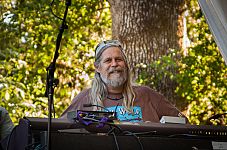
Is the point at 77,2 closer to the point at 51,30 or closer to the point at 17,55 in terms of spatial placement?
the point at 51,30

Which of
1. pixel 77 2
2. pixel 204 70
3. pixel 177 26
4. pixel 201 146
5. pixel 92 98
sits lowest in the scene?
pixel 201 146

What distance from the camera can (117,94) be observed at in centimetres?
392

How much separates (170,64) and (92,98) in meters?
2.29

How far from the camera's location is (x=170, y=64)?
590 cm

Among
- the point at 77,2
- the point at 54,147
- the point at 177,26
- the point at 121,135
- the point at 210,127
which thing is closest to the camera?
the point at 54,147

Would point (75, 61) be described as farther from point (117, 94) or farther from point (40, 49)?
point (117, 94)

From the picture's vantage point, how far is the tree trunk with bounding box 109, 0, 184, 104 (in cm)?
609

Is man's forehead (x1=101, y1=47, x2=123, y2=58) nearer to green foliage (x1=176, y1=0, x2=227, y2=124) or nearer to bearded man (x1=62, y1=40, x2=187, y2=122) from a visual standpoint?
→ bearded man (x1=62, y1=40, x2=187, y2=122)

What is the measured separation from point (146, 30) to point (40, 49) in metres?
2.81

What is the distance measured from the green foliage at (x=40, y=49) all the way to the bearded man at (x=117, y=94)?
304 centimetres

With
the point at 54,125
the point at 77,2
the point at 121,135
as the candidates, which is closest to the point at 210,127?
the point at 121,135

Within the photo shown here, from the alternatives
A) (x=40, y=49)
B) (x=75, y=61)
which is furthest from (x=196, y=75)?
(x=75, y=61)

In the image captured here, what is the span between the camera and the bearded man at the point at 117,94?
3.73m

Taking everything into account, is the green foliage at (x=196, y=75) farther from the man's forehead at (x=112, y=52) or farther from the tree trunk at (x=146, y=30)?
the man's forehead at (x=112, y=52)
